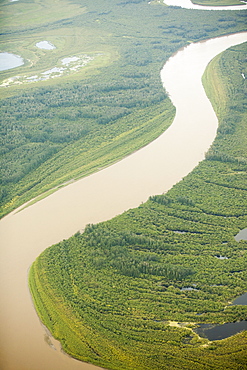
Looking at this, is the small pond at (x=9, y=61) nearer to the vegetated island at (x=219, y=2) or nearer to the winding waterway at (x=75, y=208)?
the winding waterway at (x=75, y=208)

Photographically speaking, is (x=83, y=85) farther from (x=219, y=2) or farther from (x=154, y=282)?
(x=219, y=2)

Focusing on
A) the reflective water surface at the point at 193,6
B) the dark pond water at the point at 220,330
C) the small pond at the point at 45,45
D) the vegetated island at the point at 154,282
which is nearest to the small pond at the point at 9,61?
the small pond at the point at 45,45

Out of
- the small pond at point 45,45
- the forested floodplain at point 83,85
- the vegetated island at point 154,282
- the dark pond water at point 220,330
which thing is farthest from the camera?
the small pond at point 45,45

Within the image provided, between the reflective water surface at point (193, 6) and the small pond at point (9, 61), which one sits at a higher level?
the reflective water surface at point (193, 6)

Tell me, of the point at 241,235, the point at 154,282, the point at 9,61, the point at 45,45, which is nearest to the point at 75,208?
the point at 154,282

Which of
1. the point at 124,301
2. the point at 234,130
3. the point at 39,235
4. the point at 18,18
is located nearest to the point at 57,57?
the point at 18,18

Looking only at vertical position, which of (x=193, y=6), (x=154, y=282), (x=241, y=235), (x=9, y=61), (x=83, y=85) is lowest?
(x=241, y=235)

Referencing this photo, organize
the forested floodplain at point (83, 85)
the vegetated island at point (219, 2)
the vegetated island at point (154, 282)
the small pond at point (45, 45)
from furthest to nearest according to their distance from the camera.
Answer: the vegetated island at point (219, 2)
the small pond at point (45, 45)
the forested floodplain at point (83, 85)
the vegetated island at point (154, 282)
